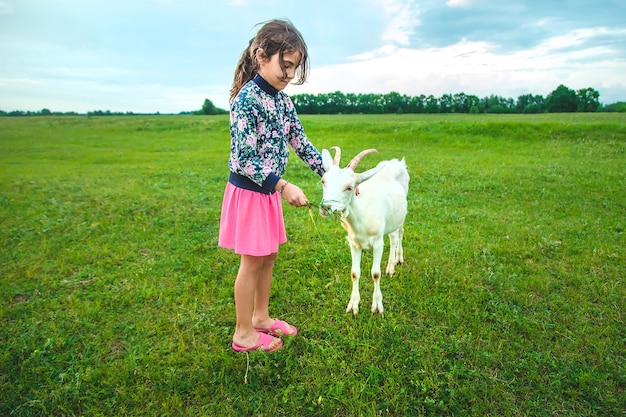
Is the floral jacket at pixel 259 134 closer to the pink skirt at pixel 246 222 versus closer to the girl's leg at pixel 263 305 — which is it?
the pink skirt at pixel 246 222

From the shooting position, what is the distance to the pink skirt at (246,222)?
3.09 meters

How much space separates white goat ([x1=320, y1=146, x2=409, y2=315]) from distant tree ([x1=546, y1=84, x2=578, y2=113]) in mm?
51343

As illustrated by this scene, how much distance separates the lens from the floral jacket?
2844 mm

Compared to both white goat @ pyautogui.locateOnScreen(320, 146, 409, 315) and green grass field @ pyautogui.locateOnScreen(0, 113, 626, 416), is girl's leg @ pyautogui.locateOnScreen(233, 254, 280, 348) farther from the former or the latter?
white goat @ pyautogui.locateOnScreen(320, 146, 409, 315)

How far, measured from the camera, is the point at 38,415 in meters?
2.84

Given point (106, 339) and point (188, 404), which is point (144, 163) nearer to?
point (106, 339)

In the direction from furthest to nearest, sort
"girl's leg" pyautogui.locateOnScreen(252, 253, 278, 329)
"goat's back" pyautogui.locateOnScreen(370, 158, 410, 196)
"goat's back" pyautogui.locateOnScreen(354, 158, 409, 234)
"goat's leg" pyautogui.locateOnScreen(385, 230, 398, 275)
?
"goat's back" pyautogui.locateOnScreen(370, 158, 410, 196)
"goat's leg" pyautogui.locateOnScreen(385, 230, 398, 275)
"goat's back" pyautogui.locateOnScreen(354, 158, 409, 234)
"girl's leg" pyautogui.locateOnScreen(252, 253, 278, 329)

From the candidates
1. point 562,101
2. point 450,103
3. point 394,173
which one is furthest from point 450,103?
point 394,173

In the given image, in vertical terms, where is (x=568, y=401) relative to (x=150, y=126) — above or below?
below

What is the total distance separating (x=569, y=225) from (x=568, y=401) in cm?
448

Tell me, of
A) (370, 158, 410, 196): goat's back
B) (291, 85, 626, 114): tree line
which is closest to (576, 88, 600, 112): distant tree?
(291, 85, 626, 114): tree line

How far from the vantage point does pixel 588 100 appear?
46.2 m

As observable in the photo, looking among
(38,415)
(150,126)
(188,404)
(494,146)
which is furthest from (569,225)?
(150,126)

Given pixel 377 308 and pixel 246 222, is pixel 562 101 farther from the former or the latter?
pixel 246 222
